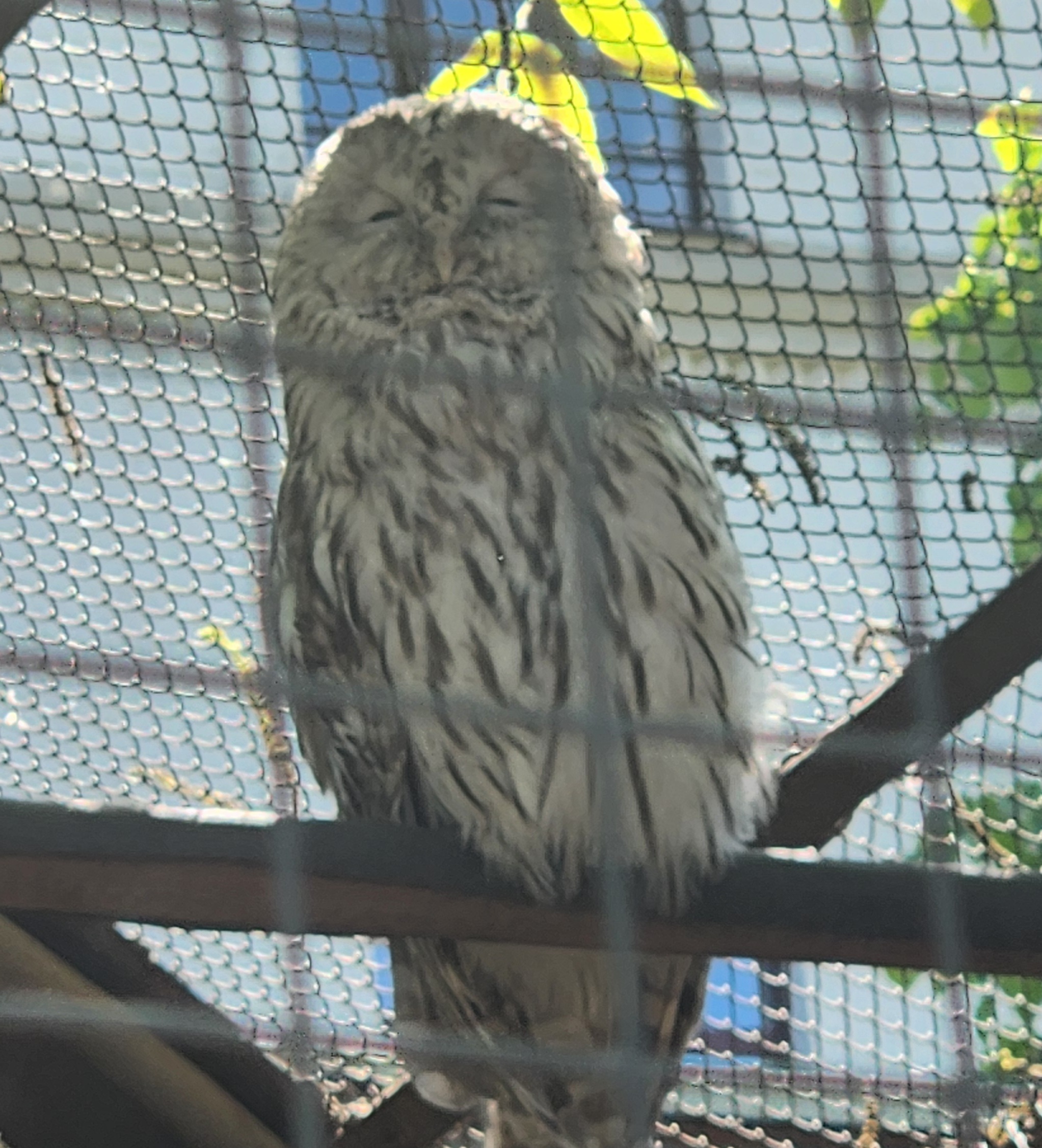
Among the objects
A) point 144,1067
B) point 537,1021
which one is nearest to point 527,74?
point 537,1021

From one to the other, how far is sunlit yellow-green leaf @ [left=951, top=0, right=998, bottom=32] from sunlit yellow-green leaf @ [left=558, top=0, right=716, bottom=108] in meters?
0.39

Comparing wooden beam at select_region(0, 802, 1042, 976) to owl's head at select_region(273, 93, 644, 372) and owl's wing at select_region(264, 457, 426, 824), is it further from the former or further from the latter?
owl's head at select_region(273, 93, 644, 372)

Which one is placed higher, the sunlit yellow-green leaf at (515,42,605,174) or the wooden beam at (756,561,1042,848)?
the sunlit yellow-green leaf at (515,42,605,174)

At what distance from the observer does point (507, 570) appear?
183 cm

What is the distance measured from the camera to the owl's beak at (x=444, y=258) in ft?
6.56

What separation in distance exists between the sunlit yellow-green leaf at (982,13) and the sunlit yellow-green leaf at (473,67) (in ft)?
1.71

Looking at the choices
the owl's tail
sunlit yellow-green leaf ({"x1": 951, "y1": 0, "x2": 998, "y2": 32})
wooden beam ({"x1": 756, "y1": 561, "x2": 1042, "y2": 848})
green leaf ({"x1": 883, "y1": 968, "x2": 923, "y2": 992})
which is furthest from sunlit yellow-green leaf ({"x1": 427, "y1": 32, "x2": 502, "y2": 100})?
green leaf ({"x1": 883, "y1": 968, "x2": 923, "y2": 992})

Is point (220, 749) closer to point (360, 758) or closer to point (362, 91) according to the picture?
point (360, 758)

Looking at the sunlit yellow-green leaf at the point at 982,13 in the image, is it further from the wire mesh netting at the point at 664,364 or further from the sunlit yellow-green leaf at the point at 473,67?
the sunlit yellow-green leaf at the point at 473,67

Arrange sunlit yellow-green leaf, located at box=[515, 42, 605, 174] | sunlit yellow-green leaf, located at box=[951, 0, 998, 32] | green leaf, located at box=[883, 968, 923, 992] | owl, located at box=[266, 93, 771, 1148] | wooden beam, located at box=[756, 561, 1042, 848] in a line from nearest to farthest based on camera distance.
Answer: wooden beam, located at box=[756, 561, 1042, 848]
owl, located at box=[266, 93, 771, 1148]
sunlit yellow-green leaf, located at box=[515, 42, 605, 174]
sunlit yellow-green leaf, located at box=[951, 0, 998, 32]
green leaf, located at box=[883, 968, 923, 992]

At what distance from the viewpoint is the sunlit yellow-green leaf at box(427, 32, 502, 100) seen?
1.98 meters

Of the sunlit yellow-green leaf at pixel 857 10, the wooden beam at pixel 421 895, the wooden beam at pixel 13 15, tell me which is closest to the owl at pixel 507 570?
the wooden beam at pixel 421 895

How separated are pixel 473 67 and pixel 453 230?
0.56 ft

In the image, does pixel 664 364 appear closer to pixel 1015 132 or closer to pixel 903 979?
pixel 1015 132
